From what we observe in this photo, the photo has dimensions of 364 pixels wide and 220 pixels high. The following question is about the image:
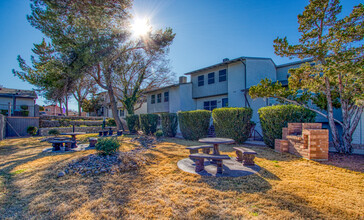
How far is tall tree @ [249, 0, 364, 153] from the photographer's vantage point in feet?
18.6

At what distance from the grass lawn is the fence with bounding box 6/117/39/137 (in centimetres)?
1318

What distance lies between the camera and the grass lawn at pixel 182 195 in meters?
2.51

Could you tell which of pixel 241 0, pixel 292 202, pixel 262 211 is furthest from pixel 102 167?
pixel 241 0

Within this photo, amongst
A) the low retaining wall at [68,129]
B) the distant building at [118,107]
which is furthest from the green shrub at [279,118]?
the distant building at [118,107]

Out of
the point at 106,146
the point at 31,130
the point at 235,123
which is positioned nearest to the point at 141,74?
the point at 31,130

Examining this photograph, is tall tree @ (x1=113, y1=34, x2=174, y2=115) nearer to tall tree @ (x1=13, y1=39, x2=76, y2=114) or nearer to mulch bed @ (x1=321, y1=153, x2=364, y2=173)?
tall tree @ (x1=13, y1=39, x2=76, y2=114)

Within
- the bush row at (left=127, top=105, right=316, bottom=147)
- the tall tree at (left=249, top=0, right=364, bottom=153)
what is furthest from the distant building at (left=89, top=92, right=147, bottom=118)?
the tall tree at (left=249, top=0, right=364, bottom=153)

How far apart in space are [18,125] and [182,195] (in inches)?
713

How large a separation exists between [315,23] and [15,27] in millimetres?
17098

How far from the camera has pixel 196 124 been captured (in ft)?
34.8

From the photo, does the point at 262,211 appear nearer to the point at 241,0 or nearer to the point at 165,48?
the point at 241,0

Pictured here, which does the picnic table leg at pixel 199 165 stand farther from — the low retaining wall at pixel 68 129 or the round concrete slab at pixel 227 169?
the low retaining wall at pixel 68 129

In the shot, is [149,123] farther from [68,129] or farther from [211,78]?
[68,129]

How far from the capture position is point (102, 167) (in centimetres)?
466
